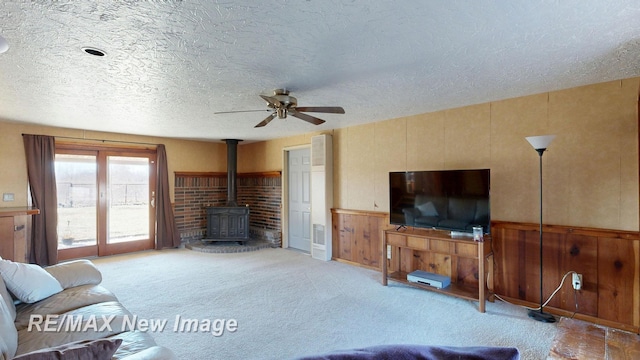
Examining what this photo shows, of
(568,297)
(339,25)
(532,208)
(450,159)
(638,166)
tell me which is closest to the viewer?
(339,25)

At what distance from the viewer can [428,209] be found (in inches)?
144

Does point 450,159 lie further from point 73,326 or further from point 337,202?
point 73,326

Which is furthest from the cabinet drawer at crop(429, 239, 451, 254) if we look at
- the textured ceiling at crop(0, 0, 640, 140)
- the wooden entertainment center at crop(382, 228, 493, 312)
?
the textured ceiling at crop(0, 0, 640, 140)

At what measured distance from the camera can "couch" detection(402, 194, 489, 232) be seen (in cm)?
323

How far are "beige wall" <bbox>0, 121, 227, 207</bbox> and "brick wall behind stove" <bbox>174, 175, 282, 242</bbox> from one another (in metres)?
0.28

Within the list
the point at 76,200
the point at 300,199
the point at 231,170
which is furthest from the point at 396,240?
the point at 76,200

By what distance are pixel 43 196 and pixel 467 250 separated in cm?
610

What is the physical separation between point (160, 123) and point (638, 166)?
5.55 metres

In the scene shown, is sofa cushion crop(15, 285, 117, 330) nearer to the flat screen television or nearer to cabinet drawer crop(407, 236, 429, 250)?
cabinet drawer crop(407, 236, 429, 250)

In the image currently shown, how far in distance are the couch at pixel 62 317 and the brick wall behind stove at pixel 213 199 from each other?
150 inches

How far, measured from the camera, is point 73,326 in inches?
70.8

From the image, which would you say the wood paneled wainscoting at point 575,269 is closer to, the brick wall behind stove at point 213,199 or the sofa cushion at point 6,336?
the sofa cushion at point 6,336

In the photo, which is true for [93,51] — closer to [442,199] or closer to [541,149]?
[442,199]

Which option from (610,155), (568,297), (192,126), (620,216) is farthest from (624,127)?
(192,126)
